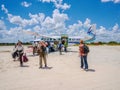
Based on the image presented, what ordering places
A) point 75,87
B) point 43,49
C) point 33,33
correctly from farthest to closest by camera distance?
1. point 33,33
2. point 43,49
3. point 75,87

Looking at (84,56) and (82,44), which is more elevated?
(82,44)

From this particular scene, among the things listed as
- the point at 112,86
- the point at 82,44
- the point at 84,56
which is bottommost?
the point at 112,86

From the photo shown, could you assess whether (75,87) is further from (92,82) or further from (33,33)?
(33,33)

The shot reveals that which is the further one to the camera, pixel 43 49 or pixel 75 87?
pixel 43 49

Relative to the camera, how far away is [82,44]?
12633mm

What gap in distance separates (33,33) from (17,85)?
91.3 ft

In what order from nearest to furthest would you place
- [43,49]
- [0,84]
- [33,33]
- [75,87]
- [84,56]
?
[75,87] → [0,84] → [84,56] → [43,49] → [33,33]

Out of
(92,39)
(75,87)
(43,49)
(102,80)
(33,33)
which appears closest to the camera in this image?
(75,87)

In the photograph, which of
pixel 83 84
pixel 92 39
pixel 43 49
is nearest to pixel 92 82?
pixel 83 84

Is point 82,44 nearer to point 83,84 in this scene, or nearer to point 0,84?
point 83,84

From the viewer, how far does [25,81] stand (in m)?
9.39

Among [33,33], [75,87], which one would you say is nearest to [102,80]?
[75,87]

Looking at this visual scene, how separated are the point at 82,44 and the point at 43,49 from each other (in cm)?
291

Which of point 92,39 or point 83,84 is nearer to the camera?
point 83,84
